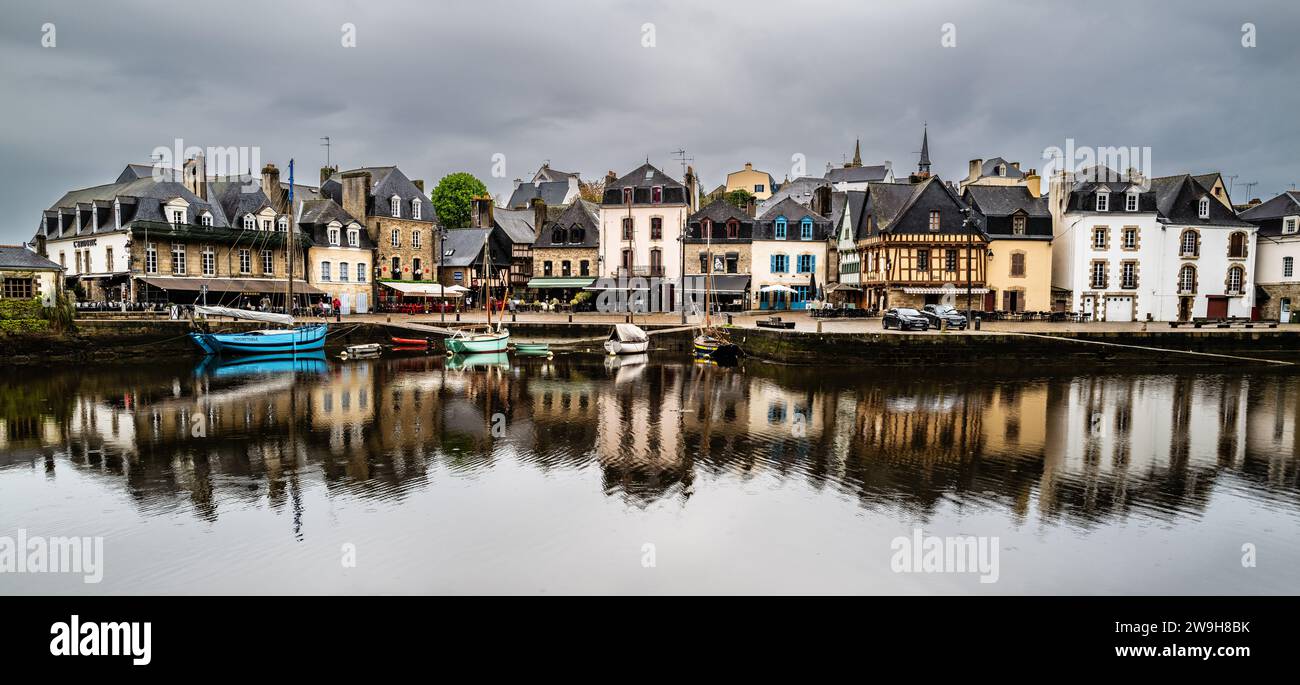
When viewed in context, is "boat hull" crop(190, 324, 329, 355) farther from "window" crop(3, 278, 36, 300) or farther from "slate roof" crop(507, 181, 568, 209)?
"slate roof" crop(507, 181, 568, 209)

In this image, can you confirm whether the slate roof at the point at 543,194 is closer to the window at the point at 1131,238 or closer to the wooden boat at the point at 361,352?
the wooden boat at the point at 361,352

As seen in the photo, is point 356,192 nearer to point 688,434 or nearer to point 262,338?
point 262,338

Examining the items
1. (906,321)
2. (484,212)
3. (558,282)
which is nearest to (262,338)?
(558,282)

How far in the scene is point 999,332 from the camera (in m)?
33.8

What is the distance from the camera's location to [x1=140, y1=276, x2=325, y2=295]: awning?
135 ft

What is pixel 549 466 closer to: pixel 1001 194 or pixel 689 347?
pixel 689 347

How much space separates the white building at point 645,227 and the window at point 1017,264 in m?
20.0

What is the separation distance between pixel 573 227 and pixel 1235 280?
40431 millimetres

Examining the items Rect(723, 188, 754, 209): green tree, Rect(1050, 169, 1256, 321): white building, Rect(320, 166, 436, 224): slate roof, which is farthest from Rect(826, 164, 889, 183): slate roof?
Rect(320, 166, 436, 224): slate roof

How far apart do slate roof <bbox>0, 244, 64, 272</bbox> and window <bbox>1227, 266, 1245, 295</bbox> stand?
6128cm

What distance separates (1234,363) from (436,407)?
34.3 m

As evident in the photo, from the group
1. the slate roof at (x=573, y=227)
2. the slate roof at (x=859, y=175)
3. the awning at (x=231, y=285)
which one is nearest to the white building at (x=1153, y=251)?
the slate roof at (x=573, y=227)

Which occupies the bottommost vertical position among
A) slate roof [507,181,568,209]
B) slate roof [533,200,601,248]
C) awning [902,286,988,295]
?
awning [902,286,988,295]
